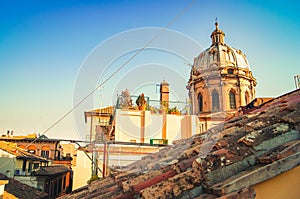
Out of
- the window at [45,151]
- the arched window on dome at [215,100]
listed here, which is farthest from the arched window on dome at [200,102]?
the window at [45,151]

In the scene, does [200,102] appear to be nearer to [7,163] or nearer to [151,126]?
[151,126]

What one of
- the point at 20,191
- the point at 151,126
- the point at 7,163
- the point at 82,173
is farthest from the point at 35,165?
the point at 151,126

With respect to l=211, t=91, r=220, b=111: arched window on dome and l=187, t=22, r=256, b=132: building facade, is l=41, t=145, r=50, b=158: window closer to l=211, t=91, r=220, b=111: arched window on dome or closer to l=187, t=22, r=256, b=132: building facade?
l=187, t=22, r=256, b=132: building facade

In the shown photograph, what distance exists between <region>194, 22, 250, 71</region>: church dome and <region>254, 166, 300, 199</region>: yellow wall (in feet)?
87.2

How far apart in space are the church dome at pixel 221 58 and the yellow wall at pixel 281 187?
A: 2657 cm

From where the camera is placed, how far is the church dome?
28.4m

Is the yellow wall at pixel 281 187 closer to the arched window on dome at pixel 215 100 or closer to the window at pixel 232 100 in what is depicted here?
the arched window on dome at pixel 215 100

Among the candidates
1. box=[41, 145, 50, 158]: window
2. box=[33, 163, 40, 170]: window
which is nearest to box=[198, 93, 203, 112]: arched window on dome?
box=[33, 163, 40, 170]: window

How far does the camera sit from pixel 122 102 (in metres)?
15.8

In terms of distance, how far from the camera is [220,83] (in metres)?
27.1

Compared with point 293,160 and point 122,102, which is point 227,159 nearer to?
point 293,160

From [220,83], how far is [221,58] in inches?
141

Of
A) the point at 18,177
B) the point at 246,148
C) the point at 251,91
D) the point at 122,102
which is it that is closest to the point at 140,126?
the point at 122,102

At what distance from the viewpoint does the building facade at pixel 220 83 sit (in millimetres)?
26781
